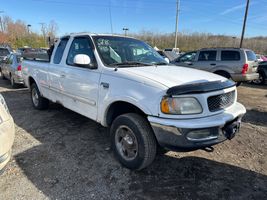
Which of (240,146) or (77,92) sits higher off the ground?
(77,92)

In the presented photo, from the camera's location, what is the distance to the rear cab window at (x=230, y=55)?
376 inches

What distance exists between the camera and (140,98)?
2.80m

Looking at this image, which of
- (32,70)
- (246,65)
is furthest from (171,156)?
(246,65)

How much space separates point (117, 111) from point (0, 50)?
562 inches

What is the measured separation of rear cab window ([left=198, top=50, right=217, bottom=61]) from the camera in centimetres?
1019

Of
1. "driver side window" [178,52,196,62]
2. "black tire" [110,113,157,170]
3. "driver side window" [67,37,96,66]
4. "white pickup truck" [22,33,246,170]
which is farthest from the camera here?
"driver side window" [178,52,196,62]

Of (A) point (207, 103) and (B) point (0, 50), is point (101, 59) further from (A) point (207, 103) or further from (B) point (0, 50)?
(B) point (0, 50)

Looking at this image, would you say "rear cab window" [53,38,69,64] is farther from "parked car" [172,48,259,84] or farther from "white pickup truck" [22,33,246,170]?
"parked car" [172,48,259,84]

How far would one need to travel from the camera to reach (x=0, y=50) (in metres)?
14.5

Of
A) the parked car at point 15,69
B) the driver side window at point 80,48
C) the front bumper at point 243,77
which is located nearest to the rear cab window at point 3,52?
the parked car at point 15,69

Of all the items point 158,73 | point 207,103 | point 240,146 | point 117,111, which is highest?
point 158,73

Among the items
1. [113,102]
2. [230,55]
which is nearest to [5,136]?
[113,102]

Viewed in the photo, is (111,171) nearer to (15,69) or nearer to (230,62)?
(15,69)

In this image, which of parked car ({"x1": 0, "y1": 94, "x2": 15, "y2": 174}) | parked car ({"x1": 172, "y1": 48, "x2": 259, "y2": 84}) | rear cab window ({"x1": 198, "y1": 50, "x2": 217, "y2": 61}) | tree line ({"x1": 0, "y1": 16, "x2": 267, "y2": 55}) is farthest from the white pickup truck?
tree line ({"x1": 0, "y1": 16, "x2": 267, "y2": 55})
